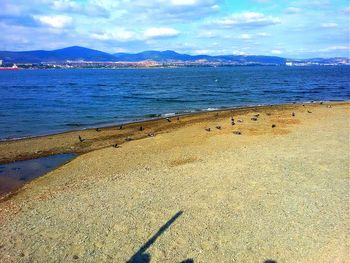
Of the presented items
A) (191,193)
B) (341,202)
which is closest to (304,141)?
(341,202)

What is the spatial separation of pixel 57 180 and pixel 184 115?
20.5 metres

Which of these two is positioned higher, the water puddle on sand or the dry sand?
the dry sand

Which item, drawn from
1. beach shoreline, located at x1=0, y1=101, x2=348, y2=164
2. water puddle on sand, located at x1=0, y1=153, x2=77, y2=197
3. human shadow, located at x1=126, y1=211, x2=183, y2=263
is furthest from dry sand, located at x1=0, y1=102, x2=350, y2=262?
beach shoreline, located at x1=0, y1=101, x2=348, y2=164

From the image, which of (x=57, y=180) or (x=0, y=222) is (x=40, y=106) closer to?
(x=57, y=180)

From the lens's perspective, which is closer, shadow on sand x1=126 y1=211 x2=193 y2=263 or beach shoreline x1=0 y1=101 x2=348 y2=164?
shadow on sand x1=126 y1=211 x2=193 y2=263

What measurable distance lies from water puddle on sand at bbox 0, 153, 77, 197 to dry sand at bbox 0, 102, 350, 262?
2.82ft

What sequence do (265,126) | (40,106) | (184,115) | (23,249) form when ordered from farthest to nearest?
(40,106) < (184,115) < (265,126) < (23,249)

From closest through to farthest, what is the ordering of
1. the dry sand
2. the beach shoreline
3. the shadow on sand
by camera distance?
the shadow on sand < the dry sand < the beach shoreline

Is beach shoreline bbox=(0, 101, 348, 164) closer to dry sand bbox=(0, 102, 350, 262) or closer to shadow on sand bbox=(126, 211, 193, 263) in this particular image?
dry sand bbox=(0, 102, 350, 262)

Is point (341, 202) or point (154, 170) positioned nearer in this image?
point (341, 202)

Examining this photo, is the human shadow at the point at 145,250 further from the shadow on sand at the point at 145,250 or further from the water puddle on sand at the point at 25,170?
the water puddle on sand at the point at 25,170

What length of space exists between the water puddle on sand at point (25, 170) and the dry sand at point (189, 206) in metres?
0.86

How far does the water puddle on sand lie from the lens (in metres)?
15.9

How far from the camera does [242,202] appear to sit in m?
12.7
